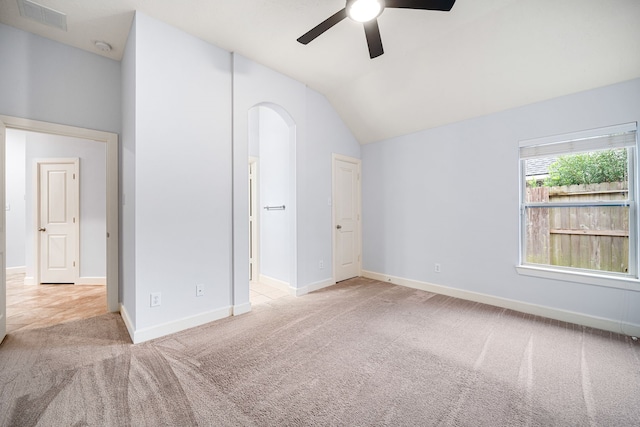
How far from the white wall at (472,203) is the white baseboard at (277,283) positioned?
1.57 m

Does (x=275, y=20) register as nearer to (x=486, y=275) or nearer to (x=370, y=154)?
(x=370, y=154)

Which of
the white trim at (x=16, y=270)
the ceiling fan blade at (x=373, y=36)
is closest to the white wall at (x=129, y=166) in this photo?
the ceiling fan blade at (x=373, y=36)

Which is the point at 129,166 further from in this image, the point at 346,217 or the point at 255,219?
the point at 346,217

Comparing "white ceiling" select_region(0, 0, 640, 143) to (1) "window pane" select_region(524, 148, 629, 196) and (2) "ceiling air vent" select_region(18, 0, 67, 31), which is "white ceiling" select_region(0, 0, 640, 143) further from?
(1) "window pane" select_region(524, 148, 629, 196)

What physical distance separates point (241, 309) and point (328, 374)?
1.53 metres

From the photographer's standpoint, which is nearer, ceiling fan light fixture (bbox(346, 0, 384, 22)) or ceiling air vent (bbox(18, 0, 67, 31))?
ceiling fan light fixture (bbox(346, 0, 384, 22))

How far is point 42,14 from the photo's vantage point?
2.46m

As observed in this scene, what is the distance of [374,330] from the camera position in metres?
2.72

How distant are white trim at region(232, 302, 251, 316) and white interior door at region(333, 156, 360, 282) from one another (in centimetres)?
163

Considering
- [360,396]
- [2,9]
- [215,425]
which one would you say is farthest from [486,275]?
[2,9]

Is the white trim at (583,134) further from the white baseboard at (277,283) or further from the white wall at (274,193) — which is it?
the white baseboard at (277,283)

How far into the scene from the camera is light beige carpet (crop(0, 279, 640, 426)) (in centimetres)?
159

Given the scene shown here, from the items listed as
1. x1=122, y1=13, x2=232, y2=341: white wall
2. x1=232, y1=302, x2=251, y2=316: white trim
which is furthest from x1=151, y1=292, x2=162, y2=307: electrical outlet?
x1=232, y1=302, x2=251, y2=316: white trim

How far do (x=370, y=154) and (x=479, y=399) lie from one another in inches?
149
